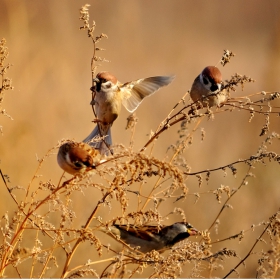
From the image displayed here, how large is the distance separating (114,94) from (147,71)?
158cm

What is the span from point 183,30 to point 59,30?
1.06 m

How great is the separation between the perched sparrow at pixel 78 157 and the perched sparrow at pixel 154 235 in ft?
2.01

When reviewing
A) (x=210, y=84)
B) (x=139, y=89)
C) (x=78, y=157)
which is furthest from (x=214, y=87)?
(x=78, y=157)

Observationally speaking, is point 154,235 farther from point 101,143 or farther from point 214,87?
point 214,87

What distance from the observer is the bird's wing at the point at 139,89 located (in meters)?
2.15

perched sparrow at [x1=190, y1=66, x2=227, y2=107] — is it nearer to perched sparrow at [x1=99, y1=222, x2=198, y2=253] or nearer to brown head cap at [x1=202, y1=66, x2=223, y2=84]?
brown head cap at [x1=202, y1=66, x2=223, y2=84]

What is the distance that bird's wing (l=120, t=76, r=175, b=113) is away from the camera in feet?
7.06

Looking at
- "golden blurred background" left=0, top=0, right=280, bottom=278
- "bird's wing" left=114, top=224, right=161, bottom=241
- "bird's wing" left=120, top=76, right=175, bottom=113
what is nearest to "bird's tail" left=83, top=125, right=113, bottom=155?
"bird's wing" left=120, top=76, right=175, bottom=113

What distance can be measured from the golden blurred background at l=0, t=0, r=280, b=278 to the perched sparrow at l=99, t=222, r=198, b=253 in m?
0.66

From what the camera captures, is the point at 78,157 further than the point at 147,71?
No

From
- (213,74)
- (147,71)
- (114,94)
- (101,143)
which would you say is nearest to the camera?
(101,143)

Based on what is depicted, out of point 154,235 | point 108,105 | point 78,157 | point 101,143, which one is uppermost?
point 108,105

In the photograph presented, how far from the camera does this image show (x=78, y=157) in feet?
4.63

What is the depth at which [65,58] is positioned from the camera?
137 inches
